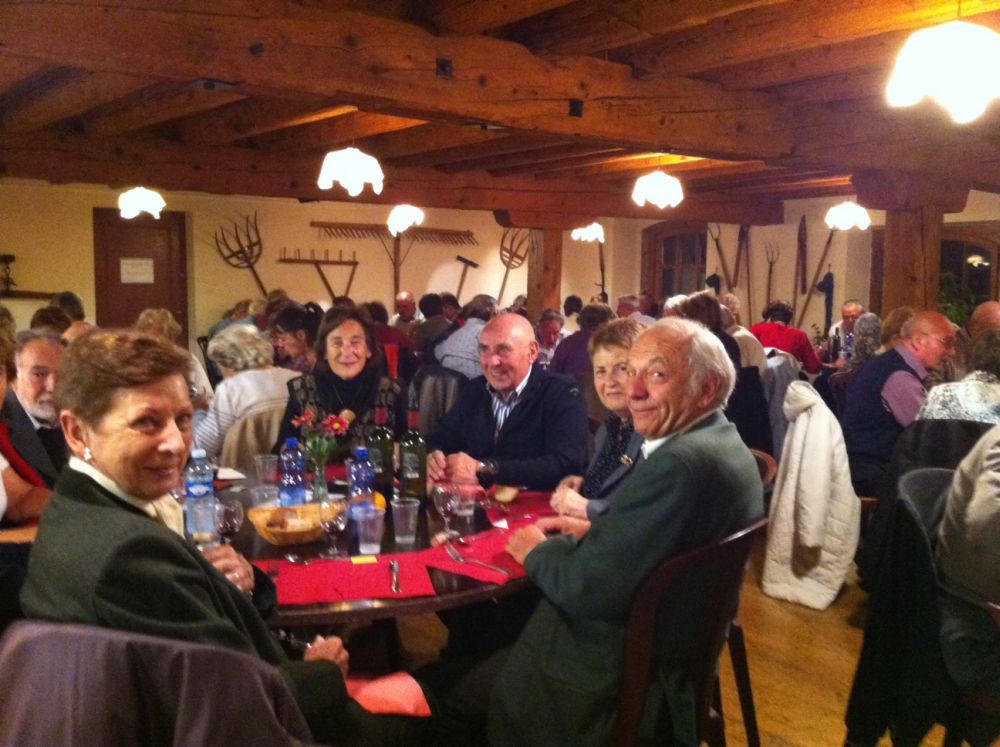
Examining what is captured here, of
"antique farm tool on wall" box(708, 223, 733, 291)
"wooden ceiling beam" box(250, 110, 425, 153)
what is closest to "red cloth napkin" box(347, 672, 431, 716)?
"wooden ceiling beam" box(250, 110, 425, 153)

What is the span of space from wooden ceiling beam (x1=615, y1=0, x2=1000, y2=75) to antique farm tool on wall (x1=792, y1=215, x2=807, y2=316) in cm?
690

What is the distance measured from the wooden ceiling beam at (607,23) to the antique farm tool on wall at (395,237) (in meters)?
6.98

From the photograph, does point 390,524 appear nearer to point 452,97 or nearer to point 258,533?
point 258,533

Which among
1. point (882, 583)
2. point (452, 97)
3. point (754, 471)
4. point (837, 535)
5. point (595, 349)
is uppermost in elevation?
point (452, 97)

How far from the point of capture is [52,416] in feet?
9.71

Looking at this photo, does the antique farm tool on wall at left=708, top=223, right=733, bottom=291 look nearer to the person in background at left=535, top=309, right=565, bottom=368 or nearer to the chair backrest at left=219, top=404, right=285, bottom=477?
the person in background at left=535, top=309, right=565, bottom=368

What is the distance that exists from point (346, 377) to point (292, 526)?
4.35 ft

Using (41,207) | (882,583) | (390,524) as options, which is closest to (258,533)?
(390,524)

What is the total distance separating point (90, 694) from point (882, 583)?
1.79 metres

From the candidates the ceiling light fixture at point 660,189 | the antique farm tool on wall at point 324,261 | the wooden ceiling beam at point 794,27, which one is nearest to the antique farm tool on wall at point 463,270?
the antique farm tool on wall at point 324,261

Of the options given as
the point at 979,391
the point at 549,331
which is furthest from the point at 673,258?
the point at 979,391

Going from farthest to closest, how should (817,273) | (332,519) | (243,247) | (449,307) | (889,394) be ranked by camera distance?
(817,273) < (243,247) < (449,307) < (889,394) < (332,519)

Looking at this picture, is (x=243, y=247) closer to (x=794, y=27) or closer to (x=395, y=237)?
(x=395, y=237)

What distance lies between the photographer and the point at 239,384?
140 inches
